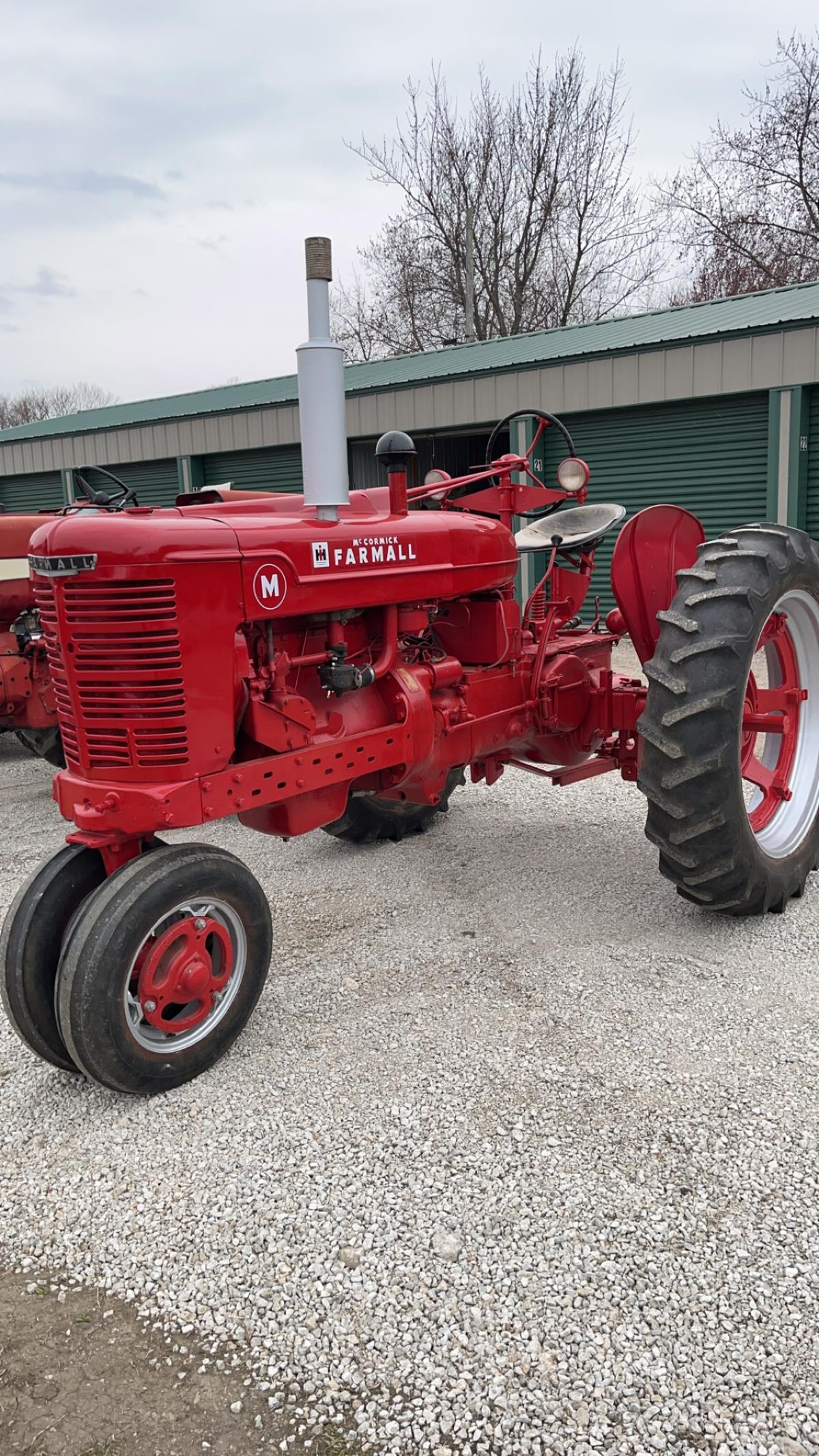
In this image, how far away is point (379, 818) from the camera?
4520 mm

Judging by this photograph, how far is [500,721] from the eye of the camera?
367 cm

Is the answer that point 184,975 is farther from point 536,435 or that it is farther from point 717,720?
point 536,435

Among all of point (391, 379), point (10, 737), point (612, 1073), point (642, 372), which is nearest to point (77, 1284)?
point (612, 1073)

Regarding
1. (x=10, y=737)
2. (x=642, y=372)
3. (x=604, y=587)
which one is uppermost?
(x=642, y=372)

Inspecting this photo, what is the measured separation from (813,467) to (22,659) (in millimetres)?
7256

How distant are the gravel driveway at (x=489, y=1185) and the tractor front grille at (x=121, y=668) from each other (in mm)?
883

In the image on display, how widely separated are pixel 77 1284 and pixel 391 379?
479 inches

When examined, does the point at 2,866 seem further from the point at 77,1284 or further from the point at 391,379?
the point at 391,379

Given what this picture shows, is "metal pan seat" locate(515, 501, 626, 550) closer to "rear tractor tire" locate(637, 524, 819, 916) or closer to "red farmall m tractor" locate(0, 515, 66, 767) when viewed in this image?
"rear tractor tire" locate(637, 524, 819, 916)

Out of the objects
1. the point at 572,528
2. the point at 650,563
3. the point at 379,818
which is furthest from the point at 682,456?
the point at 379,818

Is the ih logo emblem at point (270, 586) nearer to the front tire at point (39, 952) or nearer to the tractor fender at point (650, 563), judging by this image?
the front tire at point (39, 952)

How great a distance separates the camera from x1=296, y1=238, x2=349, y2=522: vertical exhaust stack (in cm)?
271

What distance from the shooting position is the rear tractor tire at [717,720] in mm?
3227

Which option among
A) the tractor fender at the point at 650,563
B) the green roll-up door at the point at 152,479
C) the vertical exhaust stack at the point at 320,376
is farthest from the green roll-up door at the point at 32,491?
the vertical exhaust stack at the point at 320,376
